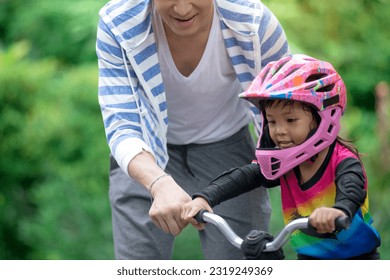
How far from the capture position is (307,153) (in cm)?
384

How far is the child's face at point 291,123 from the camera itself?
3857 millimetres

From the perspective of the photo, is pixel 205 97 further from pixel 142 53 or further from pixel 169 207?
pixel 169 207

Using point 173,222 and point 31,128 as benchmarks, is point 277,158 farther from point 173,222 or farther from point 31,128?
point 31,128

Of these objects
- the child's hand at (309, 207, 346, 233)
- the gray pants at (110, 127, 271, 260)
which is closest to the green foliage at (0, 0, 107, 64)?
the gray pants at (110, 127, 271, 260)

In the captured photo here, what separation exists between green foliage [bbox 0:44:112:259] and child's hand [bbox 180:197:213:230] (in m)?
3.10

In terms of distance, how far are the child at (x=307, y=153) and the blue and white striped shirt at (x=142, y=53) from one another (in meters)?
0.39

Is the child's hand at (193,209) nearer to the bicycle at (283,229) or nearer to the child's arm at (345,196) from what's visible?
the bicycle at (283,229)

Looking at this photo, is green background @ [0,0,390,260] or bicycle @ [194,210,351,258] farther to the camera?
green background @ [0,0,390,260]

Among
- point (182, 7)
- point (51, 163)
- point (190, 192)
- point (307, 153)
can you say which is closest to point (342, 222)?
point (307, 153)

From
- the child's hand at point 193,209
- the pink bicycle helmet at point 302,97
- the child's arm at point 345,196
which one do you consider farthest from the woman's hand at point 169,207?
the child's arm at point 345,196

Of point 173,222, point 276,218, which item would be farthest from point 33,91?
point 173,222

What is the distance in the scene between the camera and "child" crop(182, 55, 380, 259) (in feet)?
12.6

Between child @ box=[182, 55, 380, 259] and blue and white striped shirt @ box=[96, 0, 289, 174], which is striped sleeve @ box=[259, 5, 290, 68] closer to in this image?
blue and white striped shirt @ box=[96, 0, 289, 174]

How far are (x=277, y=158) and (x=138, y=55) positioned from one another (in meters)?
0.82
